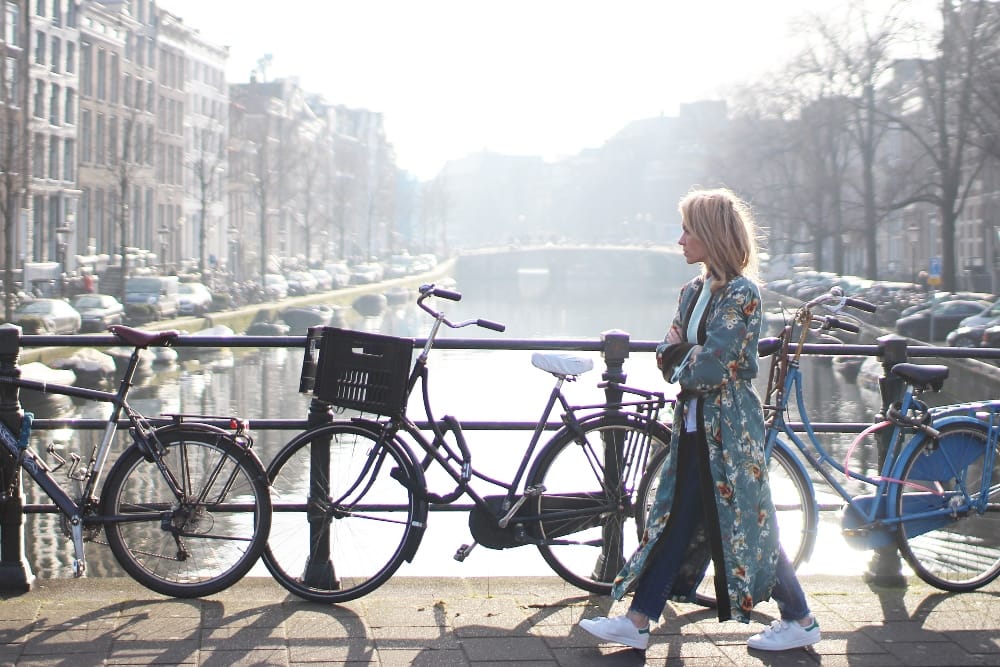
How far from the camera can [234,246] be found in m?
69.9

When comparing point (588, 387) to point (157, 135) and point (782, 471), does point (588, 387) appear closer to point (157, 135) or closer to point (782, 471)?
point (782, 471)

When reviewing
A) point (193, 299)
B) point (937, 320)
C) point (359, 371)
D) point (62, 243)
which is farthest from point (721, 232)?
point (62, 243)

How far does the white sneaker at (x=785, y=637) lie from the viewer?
13.1 ft

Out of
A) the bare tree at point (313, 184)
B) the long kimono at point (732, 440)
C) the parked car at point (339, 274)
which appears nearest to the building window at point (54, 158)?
the parked car at point (339, 274)

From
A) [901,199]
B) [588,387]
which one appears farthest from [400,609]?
[901,199]

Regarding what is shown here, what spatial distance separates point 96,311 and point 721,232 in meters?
33.2

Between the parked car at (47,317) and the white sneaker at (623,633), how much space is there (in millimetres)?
27678

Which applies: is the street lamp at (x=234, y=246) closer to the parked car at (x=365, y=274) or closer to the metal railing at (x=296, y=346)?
the parked car at (x=365, y=274)

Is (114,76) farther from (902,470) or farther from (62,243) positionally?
(902,470)

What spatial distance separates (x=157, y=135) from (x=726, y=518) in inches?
2231

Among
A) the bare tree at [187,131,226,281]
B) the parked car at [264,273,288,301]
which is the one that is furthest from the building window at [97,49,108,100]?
the parked car at [264,273,288,301]

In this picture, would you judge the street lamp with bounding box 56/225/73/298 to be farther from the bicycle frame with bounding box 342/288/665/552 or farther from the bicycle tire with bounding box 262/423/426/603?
the bicycle frame with bounding box 342/288/665/552

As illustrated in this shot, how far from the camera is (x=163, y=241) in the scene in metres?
55.5

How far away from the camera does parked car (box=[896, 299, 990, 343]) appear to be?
3177 cm
